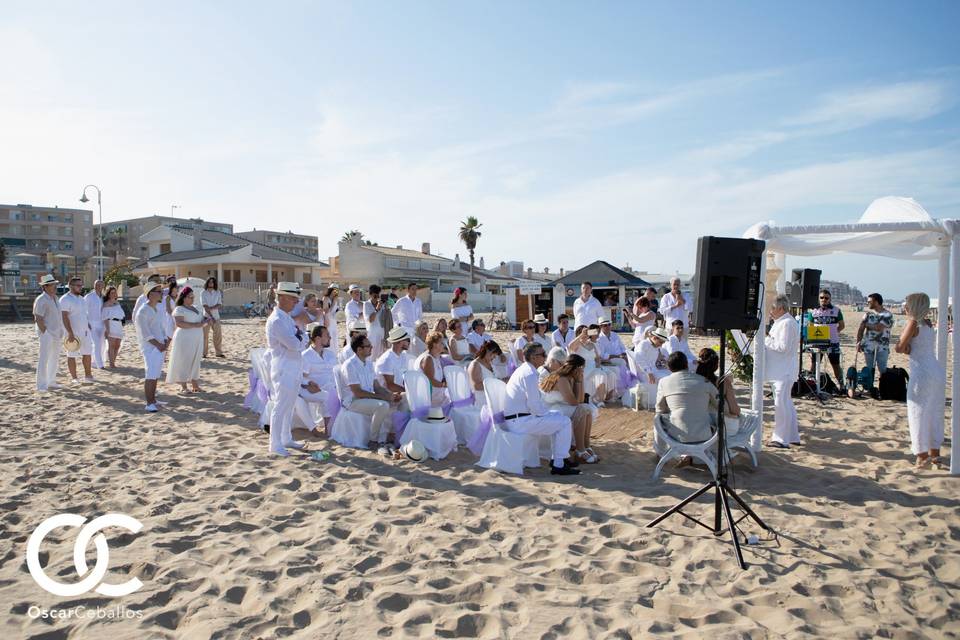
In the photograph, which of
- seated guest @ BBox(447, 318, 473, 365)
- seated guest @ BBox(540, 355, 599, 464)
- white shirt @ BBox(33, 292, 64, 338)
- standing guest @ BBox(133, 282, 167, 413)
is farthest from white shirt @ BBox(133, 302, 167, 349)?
seated guest @ BBox(540, 355, 599, 464)

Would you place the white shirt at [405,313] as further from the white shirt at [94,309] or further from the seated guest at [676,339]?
the white shirt at [94,309]

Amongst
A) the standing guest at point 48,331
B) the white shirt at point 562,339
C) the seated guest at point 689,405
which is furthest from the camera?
the white shirt at point 562,339

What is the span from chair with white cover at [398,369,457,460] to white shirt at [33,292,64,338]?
5973 millimetres

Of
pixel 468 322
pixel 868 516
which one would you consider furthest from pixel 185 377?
pixel 868 516

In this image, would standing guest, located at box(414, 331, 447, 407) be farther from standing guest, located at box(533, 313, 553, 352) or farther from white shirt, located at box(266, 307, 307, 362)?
standing guest, located at box(533, 313, 553, 352)

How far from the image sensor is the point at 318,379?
22.9 ft

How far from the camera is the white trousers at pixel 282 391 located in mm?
5824

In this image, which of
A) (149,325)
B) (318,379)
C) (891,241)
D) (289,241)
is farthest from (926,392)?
(289,241)

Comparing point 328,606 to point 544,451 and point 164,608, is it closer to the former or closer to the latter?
point 164,608

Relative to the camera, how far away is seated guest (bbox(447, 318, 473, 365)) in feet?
27.6

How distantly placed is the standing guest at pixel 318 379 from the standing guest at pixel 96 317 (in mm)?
6047

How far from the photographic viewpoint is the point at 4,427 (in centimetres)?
672

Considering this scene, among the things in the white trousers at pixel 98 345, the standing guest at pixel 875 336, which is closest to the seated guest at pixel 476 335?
the standing guest at pixel 875 336

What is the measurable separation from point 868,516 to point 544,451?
2639 millimetres
